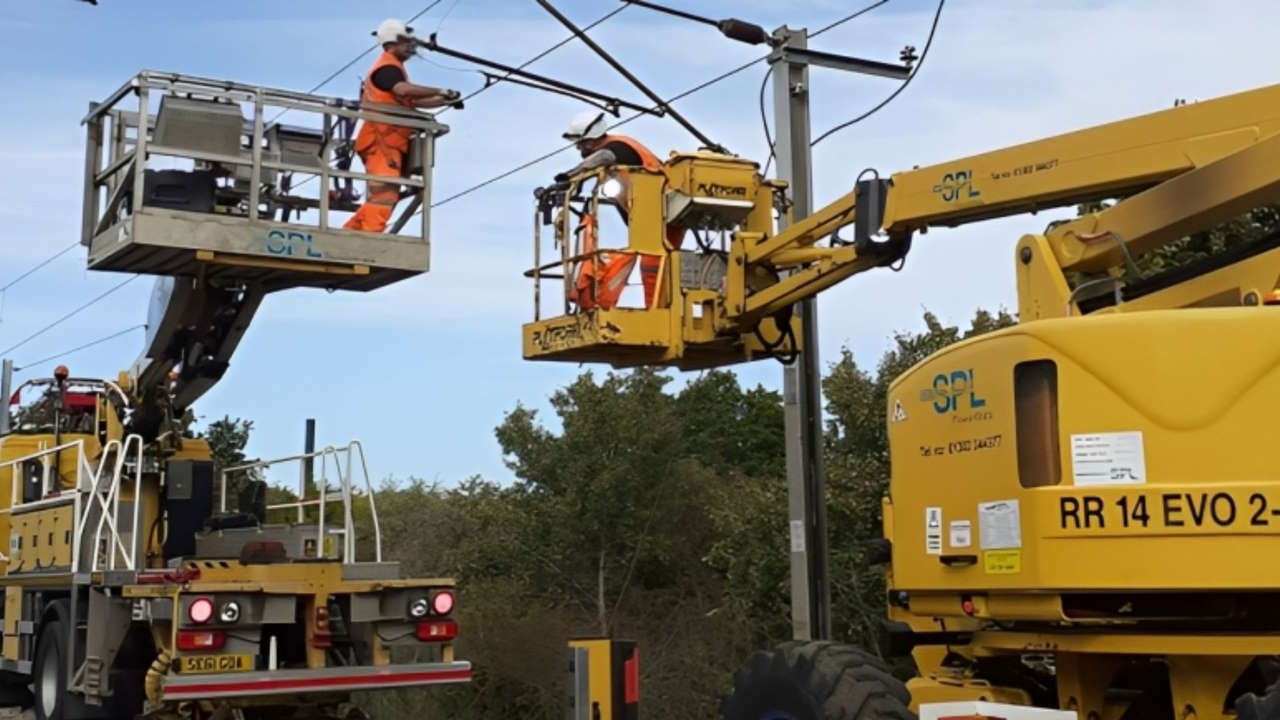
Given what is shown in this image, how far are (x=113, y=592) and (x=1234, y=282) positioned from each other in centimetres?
838

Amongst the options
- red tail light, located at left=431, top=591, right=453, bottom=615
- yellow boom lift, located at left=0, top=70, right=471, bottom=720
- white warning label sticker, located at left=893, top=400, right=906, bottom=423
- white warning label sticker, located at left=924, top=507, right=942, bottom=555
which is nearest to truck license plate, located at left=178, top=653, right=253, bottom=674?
yellow boom lift, located at left=0, top=70, right=471, bottom=720

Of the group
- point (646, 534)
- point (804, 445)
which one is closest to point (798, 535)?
point (804, 445)

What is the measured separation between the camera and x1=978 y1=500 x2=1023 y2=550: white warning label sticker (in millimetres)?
6820

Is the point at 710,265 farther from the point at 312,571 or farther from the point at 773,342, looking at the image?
the point at 312,571

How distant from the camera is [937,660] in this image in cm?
848

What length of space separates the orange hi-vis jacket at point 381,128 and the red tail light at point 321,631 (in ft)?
12.8

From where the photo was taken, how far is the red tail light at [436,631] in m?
11.4

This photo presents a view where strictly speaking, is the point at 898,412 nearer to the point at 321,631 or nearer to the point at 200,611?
the point at 321,631

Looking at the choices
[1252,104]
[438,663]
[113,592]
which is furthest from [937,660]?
[113,592]

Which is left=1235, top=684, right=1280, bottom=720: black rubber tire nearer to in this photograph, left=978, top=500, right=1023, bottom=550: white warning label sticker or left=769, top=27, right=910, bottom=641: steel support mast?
left=978, top=500, right=1023, bottom=550: white warning label sticker

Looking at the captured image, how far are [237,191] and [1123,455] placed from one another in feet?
25.9

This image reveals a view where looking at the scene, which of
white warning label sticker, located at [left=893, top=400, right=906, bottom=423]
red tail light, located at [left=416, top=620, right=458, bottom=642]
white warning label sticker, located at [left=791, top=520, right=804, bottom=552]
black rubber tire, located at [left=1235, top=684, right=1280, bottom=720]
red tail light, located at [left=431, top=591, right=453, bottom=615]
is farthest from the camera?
white warning label sticker, located at [left=791, top=520, right=804, bottom=552]

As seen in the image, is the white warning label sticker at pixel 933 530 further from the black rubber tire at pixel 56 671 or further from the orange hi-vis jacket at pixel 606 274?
the black rubber tire at pixel 56 671

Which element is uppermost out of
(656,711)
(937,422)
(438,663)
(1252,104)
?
(1252,104)
